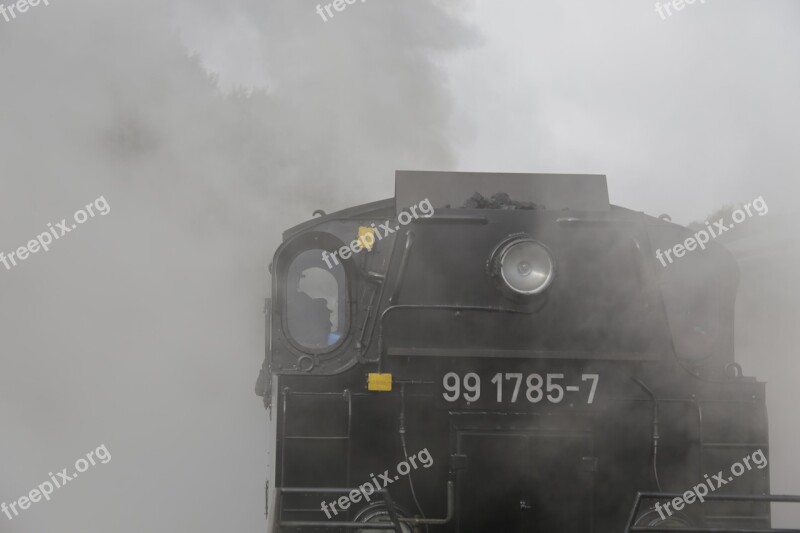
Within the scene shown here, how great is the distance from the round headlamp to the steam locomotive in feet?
0.04

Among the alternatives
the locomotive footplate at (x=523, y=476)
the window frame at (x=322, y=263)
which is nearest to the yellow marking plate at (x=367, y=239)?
the window frame at (x=322, y=263)

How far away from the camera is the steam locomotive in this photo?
6277mm

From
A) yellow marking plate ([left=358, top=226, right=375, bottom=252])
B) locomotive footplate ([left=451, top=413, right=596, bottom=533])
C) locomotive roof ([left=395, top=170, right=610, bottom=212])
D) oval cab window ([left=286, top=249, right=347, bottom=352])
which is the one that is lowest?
locomotive footplate ([left=451, top=413, right=596, bottom=533])

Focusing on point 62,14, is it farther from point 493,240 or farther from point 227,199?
point 493,240

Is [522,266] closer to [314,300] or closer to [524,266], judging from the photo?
[524,266]

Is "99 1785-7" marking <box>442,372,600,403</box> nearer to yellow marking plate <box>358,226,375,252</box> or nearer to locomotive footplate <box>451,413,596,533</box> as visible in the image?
locomotive footplate <box>451,413,596,533</box>

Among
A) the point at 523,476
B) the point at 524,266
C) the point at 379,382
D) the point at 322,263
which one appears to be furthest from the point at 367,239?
the point at 523,476

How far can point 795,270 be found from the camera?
41.0 feet

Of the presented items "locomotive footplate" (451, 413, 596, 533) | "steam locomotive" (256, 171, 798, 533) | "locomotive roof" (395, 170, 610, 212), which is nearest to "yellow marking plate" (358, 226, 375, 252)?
"steam locomotive" (256, 171, 798, 533)

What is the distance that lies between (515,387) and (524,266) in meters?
0.82

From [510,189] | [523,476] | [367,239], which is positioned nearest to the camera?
[523,476]

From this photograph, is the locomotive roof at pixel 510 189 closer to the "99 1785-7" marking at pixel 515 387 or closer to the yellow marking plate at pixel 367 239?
the yellow marking plate at pixel 367 239

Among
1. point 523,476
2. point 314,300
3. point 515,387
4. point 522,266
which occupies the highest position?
point 522,266

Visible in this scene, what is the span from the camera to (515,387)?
20.8 feet
